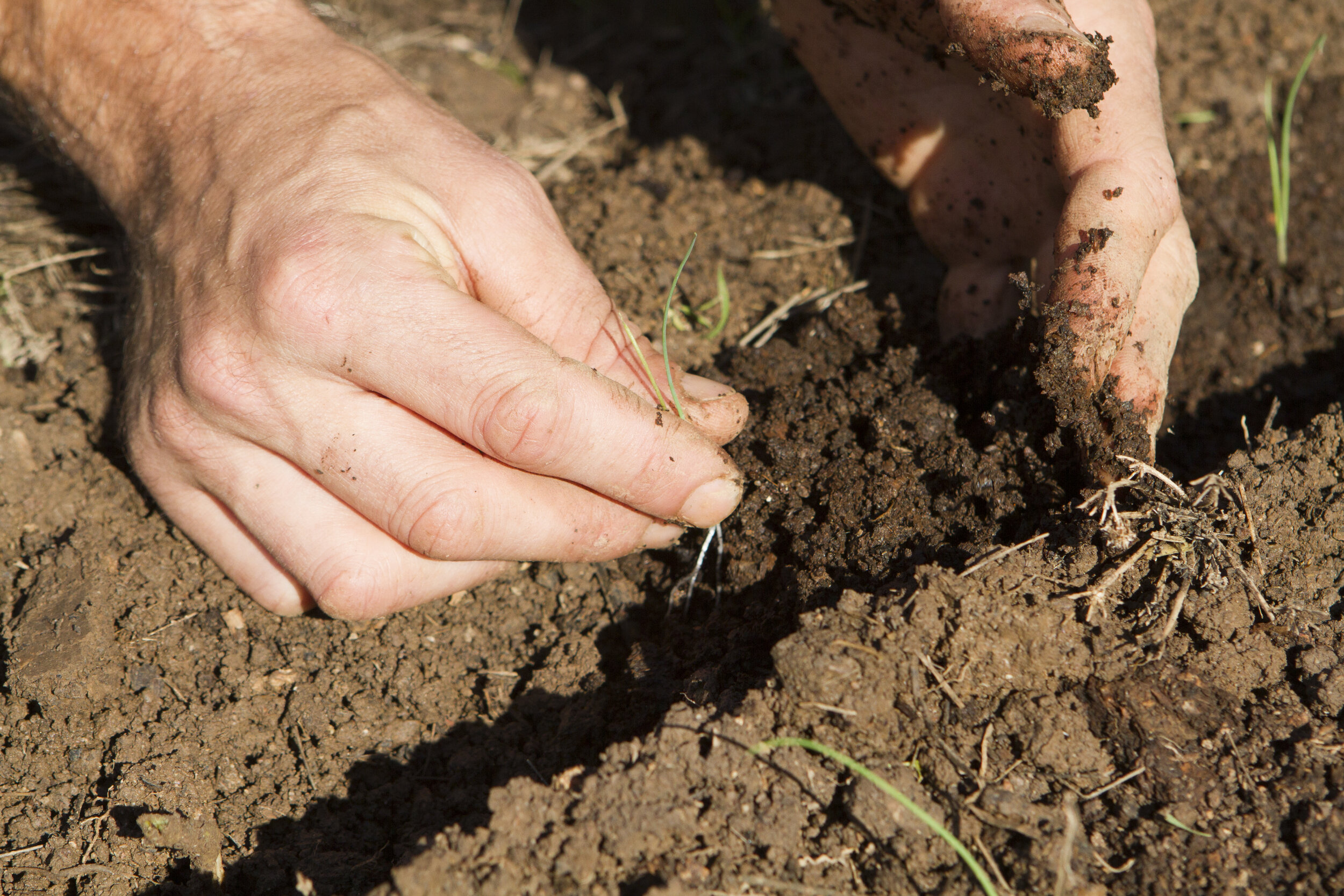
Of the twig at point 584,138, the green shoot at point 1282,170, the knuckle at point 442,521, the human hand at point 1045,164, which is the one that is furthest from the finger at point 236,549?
the green shoot at point 1282,170

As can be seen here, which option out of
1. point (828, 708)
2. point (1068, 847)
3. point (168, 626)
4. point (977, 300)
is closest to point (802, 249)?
point (977, 300)

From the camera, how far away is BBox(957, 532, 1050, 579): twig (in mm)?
1599

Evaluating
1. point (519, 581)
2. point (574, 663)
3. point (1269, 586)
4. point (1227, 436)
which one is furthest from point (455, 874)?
point (1227, 436)

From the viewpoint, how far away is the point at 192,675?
187 centimetres

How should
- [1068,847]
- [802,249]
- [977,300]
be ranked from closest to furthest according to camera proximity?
[1068,847], [977,300], [802,249]

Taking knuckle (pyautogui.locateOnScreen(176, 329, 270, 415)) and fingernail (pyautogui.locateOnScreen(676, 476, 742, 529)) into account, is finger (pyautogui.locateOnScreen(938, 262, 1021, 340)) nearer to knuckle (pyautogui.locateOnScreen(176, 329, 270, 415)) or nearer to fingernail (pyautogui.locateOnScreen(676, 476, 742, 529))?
fingernail (pyautogui.locateOnScreen(676, 476, 742, 529))

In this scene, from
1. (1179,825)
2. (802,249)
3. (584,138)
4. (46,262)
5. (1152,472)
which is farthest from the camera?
(584,138)

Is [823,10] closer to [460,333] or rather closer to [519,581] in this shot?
[460,333]

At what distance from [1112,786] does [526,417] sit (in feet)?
3.92

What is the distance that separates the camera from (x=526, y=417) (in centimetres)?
158

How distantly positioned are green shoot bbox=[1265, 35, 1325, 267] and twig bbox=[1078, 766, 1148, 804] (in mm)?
1888

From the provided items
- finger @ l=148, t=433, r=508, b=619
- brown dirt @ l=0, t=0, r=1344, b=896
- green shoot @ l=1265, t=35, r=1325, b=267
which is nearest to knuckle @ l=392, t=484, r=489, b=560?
finger @ l=148, t=433, r=508, b=619

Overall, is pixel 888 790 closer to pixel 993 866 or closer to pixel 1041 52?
pixel 993 866

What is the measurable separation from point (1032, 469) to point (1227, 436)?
94 centimetres
